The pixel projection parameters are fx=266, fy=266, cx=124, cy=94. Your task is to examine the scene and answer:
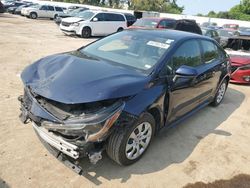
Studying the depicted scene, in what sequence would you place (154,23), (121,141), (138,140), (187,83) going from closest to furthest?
(121,141) → (138,140) → (187,83) → (154,23)

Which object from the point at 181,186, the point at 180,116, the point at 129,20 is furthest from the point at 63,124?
the point at 129,20

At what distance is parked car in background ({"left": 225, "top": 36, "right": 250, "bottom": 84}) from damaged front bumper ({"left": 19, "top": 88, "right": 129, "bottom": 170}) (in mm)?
6214

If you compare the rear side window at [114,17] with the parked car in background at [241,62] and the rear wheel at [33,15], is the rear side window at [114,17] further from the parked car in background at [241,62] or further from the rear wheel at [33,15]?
the rear wheel at [33,15]

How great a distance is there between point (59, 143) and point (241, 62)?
6931 mm

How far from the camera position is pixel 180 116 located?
4375 mm

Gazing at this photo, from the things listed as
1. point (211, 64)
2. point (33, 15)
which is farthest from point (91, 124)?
point (33, 15)

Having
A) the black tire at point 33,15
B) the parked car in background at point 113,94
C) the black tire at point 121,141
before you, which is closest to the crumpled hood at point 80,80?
the parked car in background at point 113,94

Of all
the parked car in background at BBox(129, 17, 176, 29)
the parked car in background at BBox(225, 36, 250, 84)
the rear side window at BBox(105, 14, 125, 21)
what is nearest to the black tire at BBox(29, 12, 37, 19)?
the rear side window at BBox(105, 14, 125, 21)

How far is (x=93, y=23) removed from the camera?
17469mm

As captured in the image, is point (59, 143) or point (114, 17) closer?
point (59, 143)

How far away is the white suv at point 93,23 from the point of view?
16766 millimetres

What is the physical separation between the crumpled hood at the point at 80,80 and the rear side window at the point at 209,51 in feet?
6.58

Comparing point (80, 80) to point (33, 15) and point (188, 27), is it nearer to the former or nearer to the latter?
point (188, 27)

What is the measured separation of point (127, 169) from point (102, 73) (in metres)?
1.29
